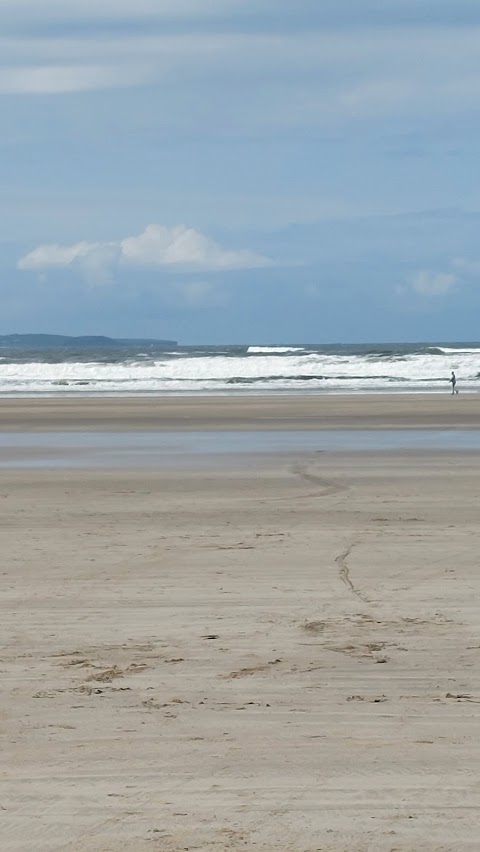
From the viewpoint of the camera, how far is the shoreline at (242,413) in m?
24.4

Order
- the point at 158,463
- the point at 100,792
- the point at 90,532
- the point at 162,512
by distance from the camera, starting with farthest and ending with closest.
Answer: the point at 158,463
the point at 162,512
the point at 90,532
the point at 100,792

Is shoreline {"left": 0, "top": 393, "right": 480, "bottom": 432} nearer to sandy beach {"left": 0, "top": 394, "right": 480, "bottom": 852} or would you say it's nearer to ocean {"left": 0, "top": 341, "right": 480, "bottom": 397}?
ocean {"left": 0, "top": 341, "right": 480, "bottom": 397}

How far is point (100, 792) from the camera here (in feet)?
13.2

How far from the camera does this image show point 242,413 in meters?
29.1

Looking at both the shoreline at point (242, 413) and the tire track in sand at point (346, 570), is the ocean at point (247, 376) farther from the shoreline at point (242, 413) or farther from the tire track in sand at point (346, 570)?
the tire track in sand at point (346, 570)

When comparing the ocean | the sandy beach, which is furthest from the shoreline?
the sandy beach

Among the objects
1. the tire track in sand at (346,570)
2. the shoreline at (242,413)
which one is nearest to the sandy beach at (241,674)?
the tire track in sand at (346,570)

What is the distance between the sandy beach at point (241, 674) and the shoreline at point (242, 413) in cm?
1176

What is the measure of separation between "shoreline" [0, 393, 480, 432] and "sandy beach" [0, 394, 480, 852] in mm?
11761

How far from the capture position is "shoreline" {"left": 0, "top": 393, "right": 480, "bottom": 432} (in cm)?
2442

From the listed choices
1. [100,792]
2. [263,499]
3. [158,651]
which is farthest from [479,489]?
[100,792]

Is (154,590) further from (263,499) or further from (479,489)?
(479,489)

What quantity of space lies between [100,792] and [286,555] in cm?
512

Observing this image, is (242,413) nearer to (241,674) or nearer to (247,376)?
(241,674)
